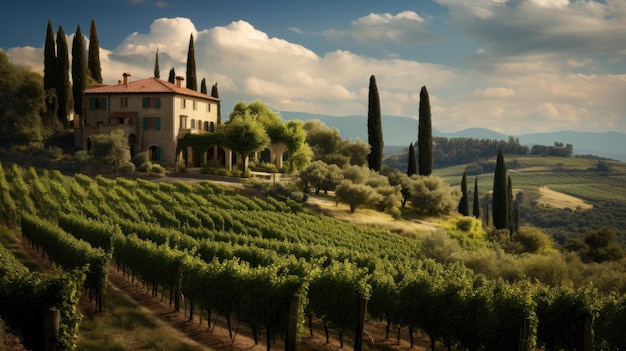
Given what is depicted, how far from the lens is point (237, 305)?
17.0 metres

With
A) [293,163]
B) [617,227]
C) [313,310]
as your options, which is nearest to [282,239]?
[313,310]

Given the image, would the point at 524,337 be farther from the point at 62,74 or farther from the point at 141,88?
the point at 62,74

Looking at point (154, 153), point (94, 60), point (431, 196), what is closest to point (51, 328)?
point (431, 196)

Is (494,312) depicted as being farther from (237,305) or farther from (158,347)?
(158,347)

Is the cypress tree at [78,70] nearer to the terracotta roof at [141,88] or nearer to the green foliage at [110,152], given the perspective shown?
the terracotta roof at [141,88]

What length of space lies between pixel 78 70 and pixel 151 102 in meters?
9.94

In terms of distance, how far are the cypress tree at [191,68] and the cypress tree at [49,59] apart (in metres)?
16.5

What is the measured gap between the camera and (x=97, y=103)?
6166 centimetres

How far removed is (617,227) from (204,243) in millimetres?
127629

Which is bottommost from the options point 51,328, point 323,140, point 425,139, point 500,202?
point 500,202

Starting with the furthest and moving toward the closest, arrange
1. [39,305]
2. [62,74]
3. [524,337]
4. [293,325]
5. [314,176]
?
[62,74], [314,176], [524,337], [293,325], [39,305]

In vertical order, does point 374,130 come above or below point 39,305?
above

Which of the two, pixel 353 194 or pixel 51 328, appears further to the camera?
pixel 353 194

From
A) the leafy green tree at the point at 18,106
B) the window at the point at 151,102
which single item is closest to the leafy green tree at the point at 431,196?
the window at the point at 151,102
